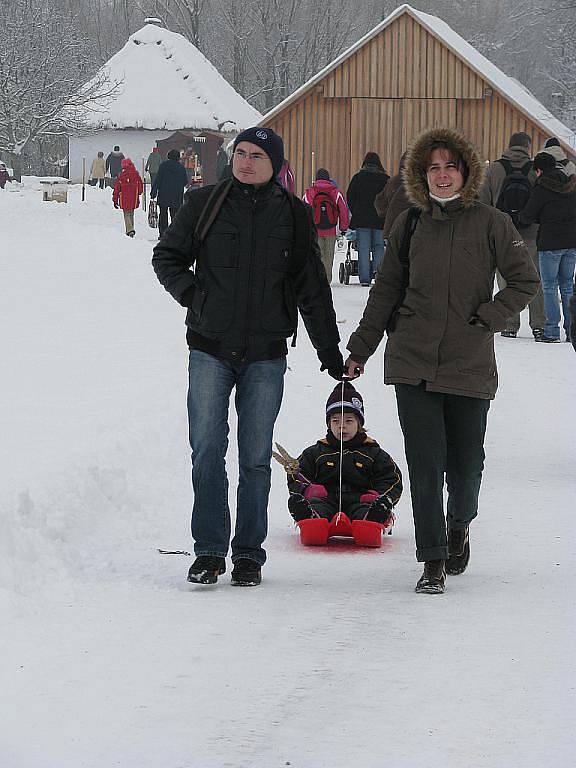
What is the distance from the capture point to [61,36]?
5697 centimetres

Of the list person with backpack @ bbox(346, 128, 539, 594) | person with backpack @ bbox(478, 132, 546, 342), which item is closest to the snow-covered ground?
person with backpack @ bbox(346, 128, 539, 594)

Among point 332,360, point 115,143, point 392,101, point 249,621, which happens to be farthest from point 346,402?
point 115,143

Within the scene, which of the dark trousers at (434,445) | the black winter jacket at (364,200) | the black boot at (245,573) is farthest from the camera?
the black winter jacket at (364,200)

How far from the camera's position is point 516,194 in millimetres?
15109

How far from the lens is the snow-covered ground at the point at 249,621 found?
4039 mm

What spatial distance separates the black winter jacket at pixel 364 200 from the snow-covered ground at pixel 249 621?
872 centimetres

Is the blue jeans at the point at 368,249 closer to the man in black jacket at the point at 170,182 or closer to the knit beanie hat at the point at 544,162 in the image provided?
the knit beanie hat at the point at 544,162

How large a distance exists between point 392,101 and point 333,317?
26635mm

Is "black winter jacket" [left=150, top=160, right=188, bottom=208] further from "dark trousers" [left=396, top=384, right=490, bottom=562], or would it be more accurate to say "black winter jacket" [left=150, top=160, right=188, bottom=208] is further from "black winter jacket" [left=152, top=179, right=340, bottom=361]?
"dark trousers" [left=396, top=384, right=490, bottom=562]

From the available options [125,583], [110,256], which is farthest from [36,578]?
[110,256]

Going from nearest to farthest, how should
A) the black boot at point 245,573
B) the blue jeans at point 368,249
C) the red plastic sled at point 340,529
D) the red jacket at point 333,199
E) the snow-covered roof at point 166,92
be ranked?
the black boot at point 245,573 < the red plastic sled at point 340,529 < the red jacket at point 333,199 < the blue jeans at point 368,249 < the snow-covered roof at point 166,92

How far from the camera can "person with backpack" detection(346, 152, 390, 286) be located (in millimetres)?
19078

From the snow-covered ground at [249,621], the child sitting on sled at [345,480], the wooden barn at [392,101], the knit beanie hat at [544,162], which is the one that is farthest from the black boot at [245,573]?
the wooden barn at [392,101]

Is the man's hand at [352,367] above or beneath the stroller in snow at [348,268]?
above
